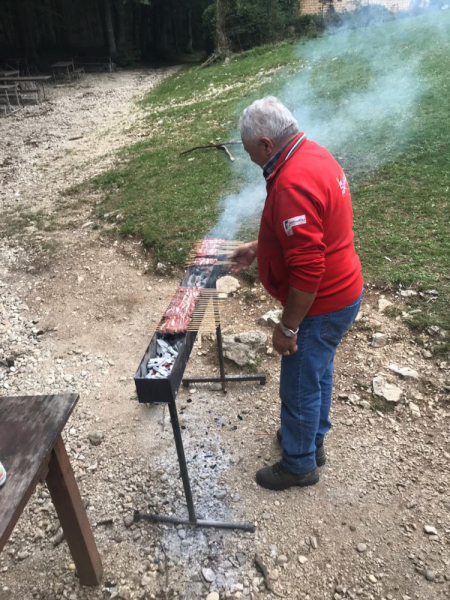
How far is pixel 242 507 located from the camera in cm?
271

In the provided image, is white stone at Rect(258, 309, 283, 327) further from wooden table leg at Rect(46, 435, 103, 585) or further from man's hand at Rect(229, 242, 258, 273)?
wooden table leg at Rect(46, 435, 103, 585)

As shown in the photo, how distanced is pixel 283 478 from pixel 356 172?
16.6 feet

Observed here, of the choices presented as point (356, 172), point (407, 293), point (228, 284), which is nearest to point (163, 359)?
point (228, 284)

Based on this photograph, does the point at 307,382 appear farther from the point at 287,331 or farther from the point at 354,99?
the point at 354,99

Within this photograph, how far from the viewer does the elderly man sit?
1870 millimetres

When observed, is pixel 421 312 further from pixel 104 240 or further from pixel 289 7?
pixel 289 7

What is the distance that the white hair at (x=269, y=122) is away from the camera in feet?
6.40

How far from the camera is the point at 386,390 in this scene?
334 centimetres

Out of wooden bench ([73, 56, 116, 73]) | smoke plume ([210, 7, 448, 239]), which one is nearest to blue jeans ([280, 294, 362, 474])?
smoke plume ([210, 7, 448, 239])

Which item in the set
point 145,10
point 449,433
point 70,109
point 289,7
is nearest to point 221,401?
point 449,433

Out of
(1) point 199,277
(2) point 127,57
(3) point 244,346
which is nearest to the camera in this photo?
(1) point 199,277

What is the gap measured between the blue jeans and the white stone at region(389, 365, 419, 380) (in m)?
1.00

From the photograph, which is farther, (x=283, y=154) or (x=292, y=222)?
(x=283, y=154)

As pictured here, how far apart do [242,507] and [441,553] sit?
1.12 metres
